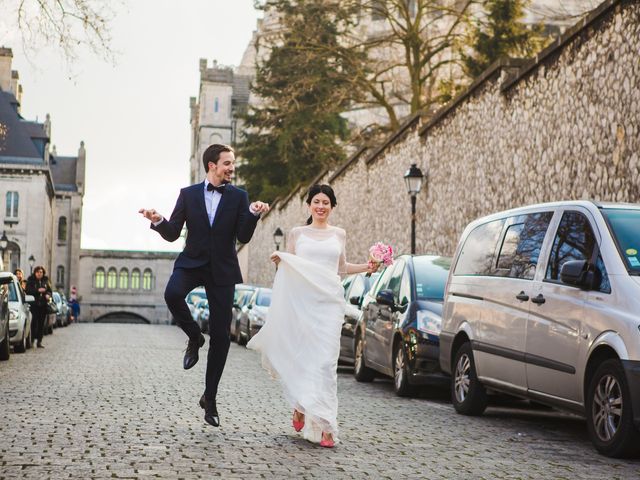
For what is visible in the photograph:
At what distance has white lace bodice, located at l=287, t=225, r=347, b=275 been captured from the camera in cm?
880

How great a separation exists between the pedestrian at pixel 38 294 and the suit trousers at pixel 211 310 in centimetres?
1566

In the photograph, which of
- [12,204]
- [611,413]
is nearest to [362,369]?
[611,413]

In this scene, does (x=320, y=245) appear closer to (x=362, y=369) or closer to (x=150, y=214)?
(x=150, y=214)

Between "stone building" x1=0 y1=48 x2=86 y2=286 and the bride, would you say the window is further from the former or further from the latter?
the bride

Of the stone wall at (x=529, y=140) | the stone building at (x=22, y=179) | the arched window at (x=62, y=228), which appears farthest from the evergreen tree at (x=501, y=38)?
the arched window at (x=62, y=228)

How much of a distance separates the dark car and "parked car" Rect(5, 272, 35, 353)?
8698 mm

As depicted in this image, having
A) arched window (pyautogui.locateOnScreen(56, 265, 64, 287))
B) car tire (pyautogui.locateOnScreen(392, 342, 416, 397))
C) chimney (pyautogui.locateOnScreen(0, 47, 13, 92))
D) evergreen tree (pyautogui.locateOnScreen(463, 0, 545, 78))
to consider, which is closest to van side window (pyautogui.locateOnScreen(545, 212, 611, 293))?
car tire (pyautogui.locateOnScreen(392, 342, 416, 397))

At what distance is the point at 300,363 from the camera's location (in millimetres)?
8469

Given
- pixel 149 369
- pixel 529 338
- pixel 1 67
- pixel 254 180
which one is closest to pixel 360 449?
pixel 529 338

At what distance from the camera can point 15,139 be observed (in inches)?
3292

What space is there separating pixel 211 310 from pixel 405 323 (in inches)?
185

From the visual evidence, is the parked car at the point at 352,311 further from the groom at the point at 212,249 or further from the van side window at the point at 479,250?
the groom at the point at 212,249

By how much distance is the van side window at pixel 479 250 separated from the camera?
1084 cm

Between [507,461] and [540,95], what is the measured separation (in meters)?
10.9
